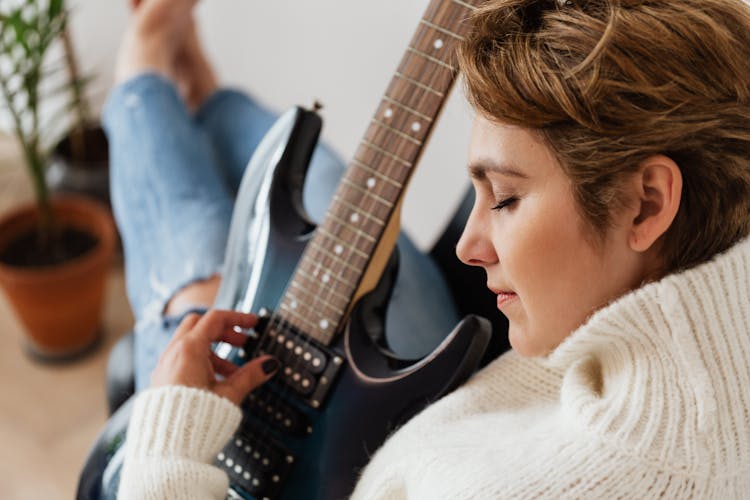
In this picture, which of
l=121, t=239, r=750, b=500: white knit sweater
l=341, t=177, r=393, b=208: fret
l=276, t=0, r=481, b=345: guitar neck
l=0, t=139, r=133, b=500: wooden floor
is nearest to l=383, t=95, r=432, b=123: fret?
l=276, t=0, r=481, b=345: guitar neck

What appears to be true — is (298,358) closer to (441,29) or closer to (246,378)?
(246,378)

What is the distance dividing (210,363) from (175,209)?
19.9 inches

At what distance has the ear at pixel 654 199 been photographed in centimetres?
67

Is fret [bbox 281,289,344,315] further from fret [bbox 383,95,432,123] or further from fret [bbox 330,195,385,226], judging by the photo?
fret [bbox 383,95,432,123]

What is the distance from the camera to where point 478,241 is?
31.2 inches

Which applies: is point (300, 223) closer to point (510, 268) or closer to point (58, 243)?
point (510, 268)

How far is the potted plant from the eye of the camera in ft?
5.25

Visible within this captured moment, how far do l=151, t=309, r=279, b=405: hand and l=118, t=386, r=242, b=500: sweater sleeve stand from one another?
1.0 inches

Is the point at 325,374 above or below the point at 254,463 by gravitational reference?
above

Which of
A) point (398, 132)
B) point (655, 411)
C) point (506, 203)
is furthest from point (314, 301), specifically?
point (655, 411)

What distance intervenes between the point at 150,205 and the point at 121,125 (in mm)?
173

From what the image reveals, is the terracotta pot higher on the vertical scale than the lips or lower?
lower

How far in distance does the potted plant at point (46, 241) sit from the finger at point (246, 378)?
2.91 ft

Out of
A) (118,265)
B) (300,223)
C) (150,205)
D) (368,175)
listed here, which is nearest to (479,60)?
(368,175)
